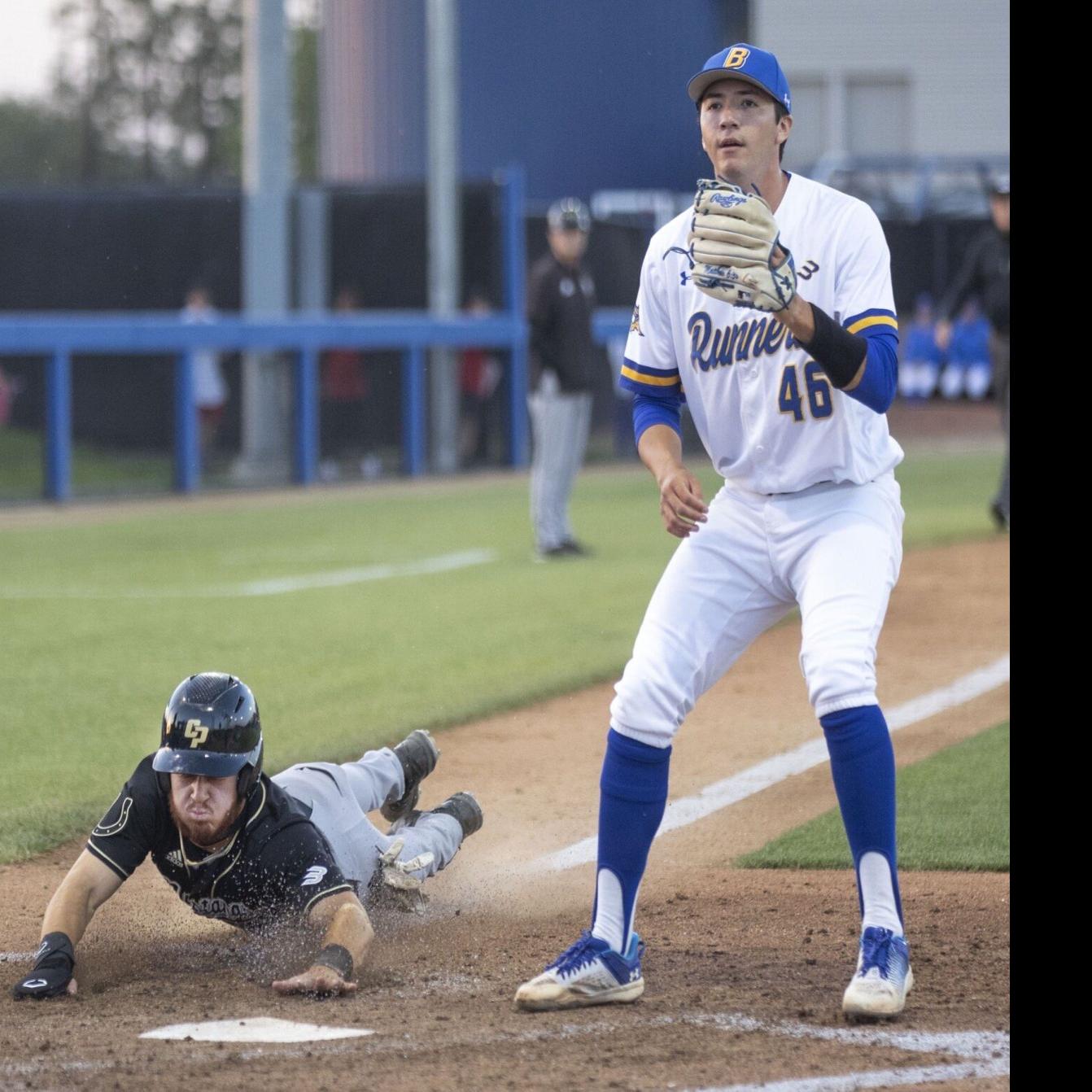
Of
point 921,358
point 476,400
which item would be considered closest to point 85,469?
point 476,400

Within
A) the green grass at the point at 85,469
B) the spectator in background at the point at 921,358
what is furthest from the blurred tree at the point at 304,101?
the green grass at the point at 85,469

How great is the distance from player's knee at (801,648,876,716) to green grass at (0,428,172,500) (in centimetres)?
1268

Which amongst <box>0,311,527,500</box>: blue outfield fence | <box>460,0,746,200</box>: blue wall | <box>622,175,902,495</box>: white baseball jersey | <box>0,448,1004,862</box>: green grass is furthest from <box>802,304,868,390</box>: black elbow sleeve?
<box>460,0,746,200</box>: blue wall

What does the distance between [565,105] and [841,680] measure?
2847 centimetres

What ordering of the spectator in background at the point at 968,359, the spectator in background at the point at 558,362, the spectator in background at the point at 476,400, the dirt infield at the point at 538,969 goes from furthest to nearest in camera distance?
1. the spectator in background at the point at 968,359
2. the spectator in background at the point at 476,400
3. the spectator in background at the point at 558,362
4. the dirt infield at the point at 538,969

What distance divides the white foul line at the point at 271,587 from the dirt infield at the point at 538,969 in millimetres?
4523

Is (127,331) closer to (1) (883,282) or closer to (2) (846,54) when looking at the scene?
(1) (883,282)

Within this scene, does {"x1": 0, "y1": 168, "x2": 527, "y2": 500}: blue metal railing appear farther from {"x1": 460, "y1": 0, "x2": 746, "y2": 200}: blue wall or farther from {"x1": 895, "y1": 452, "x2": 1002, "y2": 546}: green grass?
{"x1": 460, "y1": 0, "x2": 746, "y2": 200}: blue wall

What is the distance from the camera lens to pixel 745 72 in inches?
146

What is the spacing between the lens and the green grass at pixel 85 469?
1529 cm

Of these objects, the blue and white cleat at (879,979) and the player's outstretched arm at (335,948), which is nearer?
the blue and white cleat at (879,979)

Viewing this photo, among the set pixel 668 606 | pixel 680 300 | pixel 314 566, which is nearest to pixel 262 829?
pixel 668 606

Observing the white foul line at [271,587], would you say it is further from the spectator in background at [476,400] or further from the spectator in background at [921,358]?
the spectator in background at [921,358]
